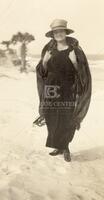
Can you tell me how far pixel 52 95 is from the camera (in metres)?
3.07

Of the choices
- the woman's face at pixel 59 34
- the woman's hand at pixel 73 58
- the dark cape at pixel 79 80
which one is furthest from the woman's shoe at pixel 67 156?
the woman's face at pixel 59 34

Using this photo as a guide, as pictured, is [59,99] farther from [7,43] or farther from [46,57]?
[7,43]

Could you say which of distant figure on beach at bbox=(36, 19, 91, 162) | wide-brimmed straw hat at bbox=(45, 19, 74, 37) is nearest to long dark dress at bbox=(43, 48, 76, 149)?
distant figure on beach at bbox=(36, 19, 91, 162)

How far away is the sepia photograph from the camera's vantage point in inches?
119

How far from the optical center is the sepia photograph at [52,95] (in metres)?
3.02

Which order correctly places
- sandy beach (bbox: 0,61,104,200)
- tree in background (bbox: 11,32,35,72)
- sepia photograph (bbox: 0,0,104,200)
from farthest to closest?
tree in background (bbox: 11,32,35,72), sepia photograph (bbox: 0,0,104,200), sandy beach (bbox: 0,61,104,200)

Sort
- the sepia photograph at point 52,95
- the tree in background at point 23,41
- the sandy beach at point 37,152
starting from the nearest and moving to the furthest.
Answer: the sandy beach at point 37,152, the sepia photograph at point 52,95, the tree in background at point 23,41

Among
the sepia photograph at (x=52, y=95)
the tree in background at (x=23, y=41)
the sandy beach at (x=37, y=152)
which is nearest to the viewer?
the sandy beach at (x=37, y=152)

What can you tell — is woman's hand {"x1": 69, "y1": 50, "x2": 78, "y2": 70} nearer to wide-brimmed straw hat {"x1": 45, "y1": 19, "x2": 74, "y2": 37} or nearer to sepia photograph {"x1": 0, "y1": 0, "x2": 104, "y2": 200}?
sepia photograph {"x1": 0, "y1": 0, "x2": 104, "y2": 200}

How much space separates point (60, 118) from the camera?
122 inches

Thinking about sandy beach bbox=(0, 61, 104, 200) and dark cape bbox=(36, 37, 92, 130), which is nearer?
sandy beach bbox=(0, 61, 104, 200)

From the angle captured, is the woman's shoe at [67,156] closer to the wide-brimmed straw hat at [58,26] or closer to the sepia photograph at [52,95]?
the sepia photograph at [52,95]

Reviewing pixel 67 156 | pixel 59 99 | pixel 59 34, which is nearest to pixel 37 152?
pixel 67 156

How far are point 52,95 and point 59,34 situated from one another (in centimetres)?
40
